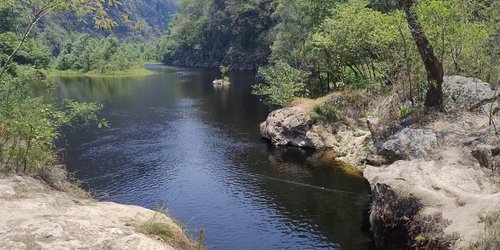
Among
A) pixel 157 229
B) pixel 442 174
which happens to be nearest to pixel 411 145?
pixel 442 174

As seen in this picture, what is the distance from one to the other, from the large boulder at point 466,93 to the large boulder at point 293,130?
1194 centimetres

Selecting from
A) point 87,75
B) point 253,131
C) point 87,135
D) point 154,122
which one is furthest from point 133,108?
point 87,75

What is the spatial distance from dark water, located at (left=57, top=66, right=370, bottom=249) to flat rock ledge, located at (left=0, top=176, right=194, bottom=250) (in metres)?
7.01

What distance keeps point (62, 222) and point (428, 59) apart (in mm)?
22685

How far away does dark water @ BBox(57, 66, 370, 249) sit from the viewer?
75.2ft

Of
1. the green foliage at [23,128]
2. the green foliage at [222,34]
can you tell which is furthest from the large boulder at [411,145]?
the green foliage at [222,34]

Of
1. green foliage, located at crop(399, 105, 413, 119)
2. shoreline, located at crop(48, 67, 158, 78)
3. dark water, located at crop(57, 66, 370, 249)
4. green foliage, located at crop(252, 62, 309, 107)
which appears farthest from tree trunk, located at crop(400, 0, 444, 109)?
shoreline, located at crop(48, 67, 158, 78)

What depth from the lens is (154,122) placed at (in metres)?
51.0

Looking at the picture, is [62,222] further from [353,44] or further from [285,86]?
[285,86]

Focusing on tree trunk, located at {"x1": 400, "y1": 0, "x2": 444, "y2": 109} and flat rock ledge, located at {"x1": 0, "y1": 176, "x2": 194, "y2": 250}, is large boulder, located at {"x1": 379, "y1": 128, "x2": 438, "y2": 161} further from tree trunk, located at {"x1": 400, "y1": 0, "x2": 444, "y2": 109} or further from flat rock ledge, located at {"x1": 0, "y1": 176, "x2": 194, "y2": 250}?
flat rock ledge, located at {"x1": 0, "y1": 176, "x2": 194, "y2": 250}

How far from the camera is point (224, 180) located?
30953mm

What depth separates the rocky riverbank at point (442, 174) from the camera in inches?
650

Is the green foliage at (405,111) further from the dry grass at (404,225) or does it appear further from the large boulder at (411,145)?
the dry grass at (404,225)

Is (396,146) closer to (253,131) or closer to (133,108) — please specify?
(253,131)
